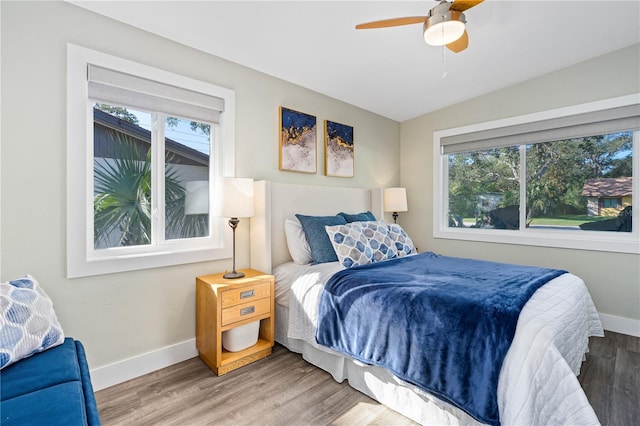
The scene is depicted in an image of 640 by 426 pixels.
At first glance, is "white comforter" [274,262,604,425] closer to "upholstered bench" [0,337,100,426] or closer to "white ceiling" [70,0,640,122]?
"upholstered bench" [0,337,100,426]

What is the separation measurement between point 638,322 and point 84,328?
15.2 ft

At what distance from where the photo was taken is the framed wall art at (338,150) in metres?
3.61

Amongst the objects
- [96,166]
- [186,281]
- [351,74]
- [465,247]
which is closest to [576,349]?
[465,247]

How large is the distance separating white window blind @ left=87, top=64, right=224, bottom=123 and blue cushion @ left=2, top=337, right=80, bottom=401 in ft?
Answer: 5.28

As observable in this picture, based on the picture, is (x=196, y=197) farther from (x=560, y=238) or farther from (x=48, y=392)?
(x=560, y=238)

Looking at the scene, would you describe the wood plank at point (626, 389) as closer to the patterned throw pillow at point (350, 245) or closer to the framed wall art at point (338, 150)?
the patterned throw pillow at point (350, 245)

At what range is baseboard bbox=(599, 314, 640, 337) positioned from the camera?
2924 millimetres

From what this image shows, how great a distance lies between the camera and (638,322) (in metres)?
2.91

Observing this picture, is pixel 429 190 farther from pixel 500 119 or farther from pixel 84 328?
pixel 84 328

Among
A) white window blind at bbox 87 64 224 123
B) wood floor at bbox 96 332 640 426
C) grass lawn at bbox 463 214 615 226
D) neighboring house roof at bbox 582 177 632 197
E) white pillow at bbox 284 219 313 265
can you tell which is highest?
white window blind at bbox 87 64 224 123

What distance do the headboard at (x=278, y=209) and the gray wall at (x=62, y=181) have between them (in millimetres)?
198

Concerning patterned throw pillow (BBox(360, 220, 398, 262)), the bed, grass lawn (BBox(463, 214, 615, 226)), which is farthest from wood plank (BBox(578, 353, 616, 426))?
patterned throw pillow (BBox(360, 220, 398, 262))

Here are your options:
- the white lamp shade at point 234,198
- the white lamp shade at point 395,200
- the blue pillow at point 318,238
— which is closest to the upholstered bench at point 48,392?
the white lamp shade at point 234,198

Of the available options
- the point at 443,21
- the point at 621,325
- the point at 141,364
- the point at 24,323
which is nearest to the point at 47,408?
the point at 24,323
